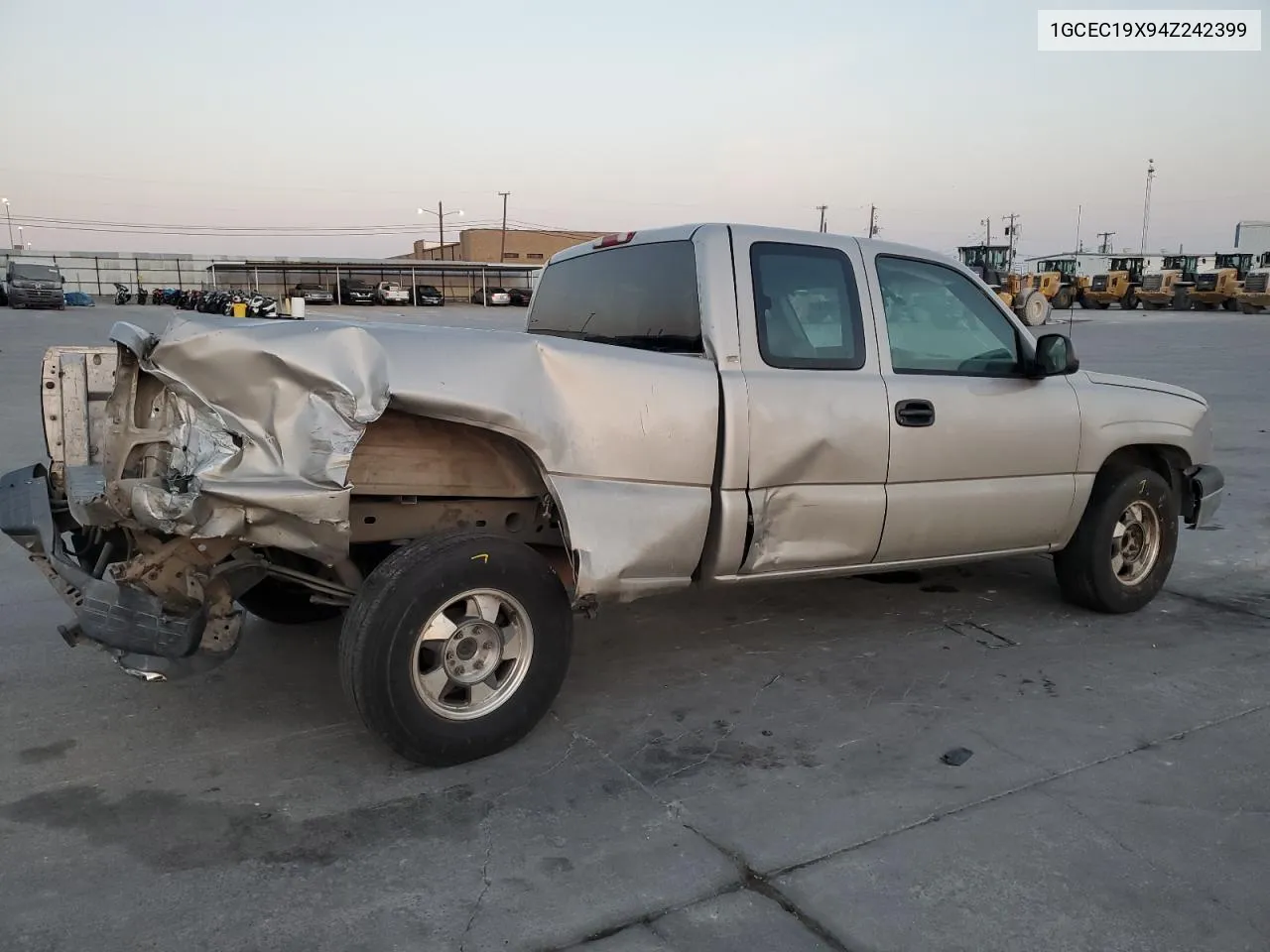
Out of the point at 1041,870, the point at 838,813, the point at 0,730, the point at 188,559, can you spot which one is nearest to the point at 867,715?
the point at 838,813

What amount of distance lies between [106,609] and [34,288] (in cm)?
5217

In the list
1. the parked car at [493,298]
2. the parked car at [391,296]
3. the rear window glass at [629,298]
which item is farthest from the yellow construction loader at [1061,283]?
the rear window glass at [629,298]

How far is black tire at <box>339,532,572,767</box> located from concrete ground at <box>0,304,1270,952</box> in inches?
5.6

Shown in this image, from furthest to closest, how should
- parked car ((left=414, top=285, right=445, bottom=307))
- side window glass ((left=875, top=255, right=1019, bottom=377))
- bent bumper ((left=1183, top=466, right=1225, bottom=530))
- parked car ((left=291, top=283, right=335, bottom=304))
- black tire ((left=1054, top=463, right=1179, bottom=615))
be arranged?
parked car ((left=414, top=285, right=445, bottom=307)), parked car ((left=291, top=283, right=335, bottom=304)), bent bumper ((left=1183, top=466, right=1225, bottom=530)), black tire ((left=1054, top=463, right=1179, bottom=615)), side window glass ((left=875, top=255, right=1019, bottom=377))

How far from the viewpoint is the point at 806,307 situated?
433 centimetres

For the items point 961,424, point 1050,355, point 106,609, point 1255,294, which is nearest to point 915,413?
point 961,424

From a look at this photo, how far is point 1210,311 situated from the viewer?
4862 cm

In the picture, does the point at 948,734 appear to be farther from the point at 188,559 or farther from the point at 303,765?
the point at 188,559

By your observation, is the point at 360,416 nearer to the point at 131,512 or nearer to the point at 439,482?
the point at 439,482

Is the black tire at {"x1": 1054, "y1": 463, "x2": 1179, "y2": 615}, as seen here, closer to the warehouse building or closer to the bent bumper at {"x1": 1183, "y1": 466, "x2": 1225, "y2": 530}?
the bent bumper at {"x1": 1183, "y1": 466, "x2": 1225, "y2": 530}

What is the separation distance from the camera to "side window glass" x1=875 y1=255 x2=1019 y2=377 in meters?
4.57

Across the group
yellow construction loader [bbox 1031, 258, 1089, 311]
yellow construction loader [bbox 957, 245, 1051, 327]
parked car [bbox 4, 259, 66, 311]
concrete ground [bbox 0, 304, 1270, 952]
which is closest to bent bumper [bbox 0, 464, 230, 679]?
concrete ground [bbox 0, 304, 1270, 952]

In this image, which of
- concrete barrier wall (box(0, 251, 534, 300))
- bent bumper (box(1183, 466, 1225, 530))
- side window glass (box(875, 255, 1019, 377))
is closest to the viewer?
side window glass (box(875, 255, 1019, 377))

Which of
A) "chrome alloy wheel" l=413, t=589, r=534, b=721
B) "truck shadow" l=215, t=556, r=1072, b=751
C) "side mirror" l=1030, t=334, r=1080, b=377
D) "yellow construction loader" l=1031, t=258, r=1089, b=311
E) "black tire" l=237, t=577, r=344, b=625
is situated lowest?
"truck shadow" l=215, t=556, r=1072, b=751
